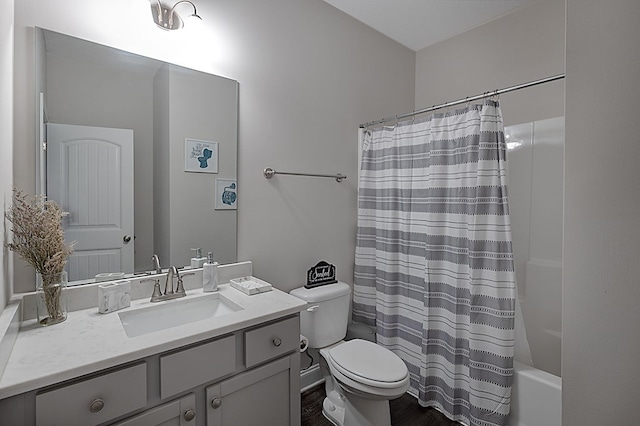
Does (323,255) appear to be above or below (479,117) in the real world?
below

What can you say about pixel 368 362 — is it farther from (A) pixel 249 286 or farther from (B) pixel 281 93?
(B) pixel 281 93

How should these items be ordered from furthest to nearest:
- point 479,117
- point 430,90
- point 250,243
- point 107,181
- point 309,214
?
point 430,90, point 309,214, point 250,243, point 479,117, point 107,181

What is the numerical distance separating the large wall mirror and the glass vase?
17 cm

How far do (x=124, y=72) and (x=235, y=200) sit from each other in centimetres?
79

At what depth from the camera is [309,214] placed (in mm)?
2184

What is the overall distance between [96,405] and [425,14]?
288 centimetres

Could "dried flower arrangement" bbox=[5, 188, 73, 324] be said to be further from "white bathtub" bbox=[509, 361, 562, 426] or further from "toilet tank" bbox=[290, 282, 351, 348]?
"white bathtub" bbox=[509, 361, 562, 426]

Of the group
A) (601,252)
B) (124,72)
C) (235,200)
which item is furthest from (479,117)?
(124,72)

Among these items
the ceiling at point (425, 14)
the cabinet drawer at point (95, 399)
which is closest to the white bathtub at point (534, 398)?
the cabinet drawer at point (95, 399)

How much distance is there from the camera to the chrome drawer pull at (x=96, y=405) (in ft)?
3.02

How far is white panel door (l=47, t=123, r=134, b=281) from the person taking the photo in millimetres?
1298

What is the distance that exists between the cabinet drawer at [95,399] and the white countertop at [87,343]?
0.17 ft

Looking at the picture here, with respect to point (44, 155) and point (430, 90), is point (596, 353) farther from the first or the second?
point (430, 90)

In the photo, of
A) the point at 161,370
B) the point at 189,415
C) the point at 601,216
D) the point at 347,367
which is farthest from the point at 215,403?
the point at 601,216
